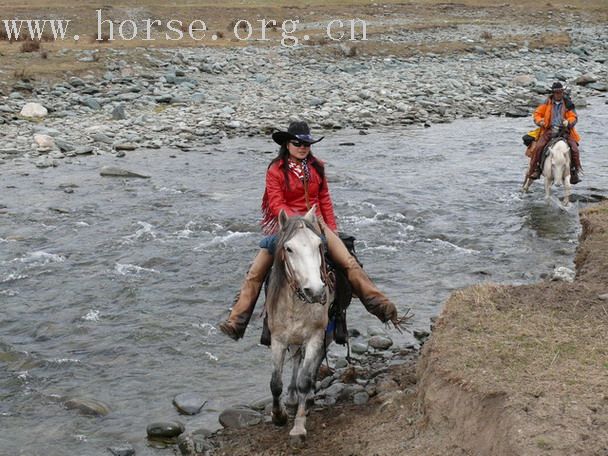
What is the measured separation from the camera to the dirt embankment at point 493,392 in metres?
6.16

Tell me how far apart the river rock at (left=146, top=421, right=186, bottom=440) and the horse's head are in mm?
2284

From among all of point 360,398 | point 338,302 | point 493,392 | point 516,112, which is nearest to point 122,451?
point 360,398

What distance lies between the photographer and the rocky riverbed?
25.4 metres

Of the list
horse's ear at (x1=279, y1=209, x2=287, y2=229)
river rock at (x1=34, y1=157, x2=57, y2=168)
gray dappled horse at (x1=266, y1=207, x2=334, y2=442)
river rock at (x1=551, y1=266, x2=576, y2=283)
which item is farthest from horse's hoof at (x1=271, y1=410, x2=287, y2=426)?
river rock at (x1=34, y1=157, x2=57, y2=168)

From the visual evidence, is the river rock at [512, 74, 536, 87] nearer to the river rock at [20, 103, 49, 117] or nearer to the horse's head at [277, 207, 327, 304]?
the river rock at [20, 103, 49, 117]

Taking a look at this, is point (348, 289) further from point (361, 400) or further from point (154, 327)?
point (154, 327)

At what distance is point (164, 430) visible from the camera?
8492mm

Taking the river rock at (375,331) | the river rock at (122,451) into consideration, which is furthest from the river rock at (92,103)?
the river rock at (122,451)

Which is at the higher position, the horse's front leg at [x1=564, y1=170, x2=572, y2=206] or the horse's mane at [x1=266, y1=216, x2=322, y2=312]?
the horse's mane at [x1=266, y1=216, x2=322, y2=312]

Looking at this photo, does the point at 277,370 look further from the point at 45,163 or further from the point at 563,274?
the point at 45,163

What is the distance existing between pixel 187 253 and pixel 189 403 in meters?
6.14

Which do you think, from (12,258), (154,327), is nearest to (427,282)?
(154,327)

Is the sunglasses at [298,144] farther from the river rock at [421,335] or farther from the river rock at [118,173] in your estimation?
the river rock at [118,173]

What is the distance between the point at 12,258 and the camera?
14602 millimetres
